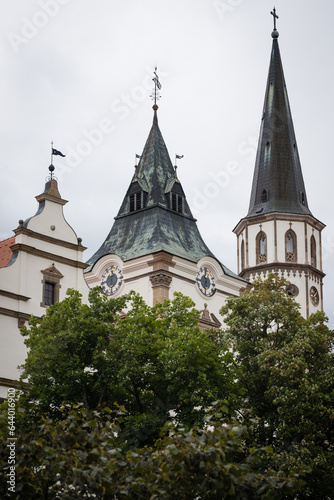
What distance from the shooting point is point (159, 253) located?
6203 cm

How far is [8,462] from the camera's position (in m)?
22.0

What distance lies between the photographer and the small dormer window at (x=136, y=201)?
6931 cm

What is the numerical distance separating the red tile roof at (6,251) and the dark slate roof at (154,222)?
1548cm

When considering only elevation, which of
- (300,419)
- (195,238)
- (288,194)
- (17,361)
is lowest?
(300,419)

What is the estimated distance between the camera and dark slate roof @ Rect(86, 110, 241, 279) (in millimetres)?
64562

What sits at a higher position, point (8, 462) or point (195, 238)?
point (195, 238)

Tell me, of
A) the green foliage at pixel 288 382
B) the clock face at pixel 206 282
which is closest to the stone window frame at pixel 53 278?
the green foliage at pixel 288 382

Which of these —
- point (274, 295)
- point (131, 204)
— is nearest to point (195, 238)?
point (131, 204)

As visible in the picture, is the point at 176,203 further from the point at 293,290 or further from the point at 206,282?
the point at 293,290

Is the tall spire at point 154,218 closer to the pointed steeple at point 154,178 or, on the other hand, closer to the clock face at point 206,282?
the pointed steeple at point 154,178

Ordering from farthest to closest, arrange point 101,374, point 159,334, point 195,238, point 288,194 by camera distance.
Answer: point 288,194 < point 195,238 < point 159,334 < point 101,374

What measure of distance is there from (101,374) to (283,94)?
58749mm

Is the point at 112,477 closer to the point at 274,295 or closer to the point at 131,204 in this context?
the point at 274,295

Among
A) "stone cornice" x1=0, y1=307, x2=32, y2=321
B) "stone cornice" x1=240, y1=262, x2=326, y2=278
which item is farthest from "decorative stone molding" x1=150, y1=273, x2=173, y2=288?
"stone cornice" x1=240, y1=262, x2=326, y2=278
